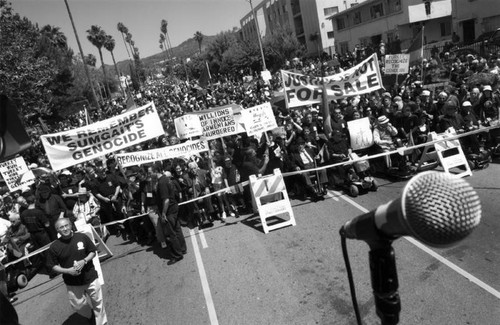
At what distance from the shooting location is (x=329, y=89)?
10.6 meters

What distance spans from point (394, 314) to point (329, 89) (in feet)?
31.6

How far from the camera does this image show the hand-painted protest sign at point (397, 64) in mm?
13304

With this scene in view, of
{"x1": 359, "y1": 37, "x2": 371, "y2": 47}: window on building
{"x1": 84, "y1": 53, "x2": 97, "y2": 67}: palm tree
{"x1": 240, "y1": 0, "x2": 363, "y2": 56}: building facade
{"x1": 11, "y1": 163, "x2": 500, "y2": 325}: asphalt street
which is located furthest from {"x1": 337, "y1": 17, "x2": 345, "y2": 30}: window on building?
{"x1": 84, "y1": 53, "x2": 97, "y2": 67}: palm tree

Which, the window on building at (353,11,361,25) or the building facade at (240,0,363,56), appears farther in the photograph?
the building facade at (240,0,363,56)

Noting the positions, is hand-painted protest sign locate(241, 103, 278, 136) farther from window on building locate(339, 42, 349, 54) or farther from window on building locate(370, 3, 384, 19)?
window on building locate(339, 42, 349, 54)

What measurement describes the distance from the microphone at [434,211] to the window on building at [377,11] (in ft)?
145

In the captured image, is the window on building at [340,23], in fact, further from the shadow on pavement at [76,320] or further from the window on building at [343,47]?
the shadow on pavement at [76,320]

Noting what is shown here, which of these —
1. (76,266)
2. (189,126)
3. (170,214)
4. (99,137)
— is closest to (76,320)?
(76,266)

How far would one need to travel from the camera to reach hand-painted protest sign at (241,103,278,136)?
36.1 ft

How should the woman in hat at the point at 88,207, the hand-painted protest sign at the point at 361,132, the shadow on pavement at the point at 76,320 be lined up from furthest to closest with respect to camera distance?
the hand-painted protest sign at the point at 361,132, the woman in hat at the point at 88,207, the shadow on pavement at the point at 76,320

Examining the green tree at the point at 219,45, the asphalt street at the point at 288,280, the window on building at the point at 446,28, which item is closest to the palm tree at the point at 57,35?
the green tree at the point at 219,45

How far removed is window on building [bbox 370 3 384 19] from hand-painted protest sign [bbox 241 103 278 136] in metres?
35.4

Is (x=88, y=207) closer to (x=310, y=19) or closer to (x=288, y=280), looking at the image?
(x=288, y=280)

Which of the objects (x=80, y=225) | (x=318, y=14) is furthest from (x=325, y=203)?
(x=318, y=14)
